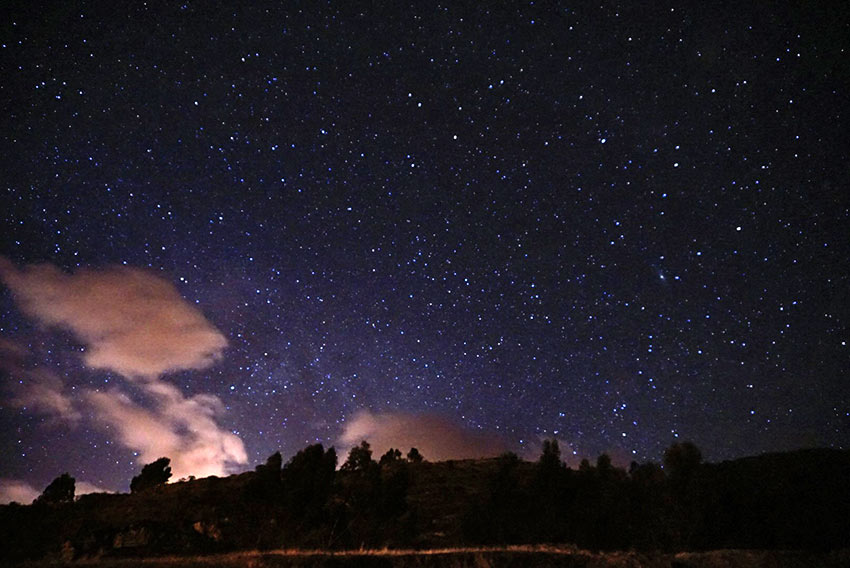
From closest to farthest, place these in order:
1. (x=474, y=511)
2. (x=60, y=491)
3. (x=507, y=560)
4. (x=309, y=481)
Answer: (x=507, y=560) < (x=474, y=511) < (x=309, y=481) < (x=60, y=491)

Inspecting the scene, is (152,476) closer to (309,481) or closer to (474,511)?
(309,481)

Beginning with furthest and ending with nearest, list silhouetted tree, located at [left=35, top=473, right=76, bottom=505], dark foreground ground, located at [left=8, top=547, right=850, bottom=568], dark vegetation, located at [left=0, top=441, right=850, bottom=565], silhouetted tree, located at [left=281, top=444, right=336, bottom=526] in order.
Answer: silhouetted tree, located at [left=35, top=473, right=76, bottom=505], silhouetted tree, located at [left=281, top=444, right=336, bottom=526], dark vegetation, located at [left=0, top=441, right=850, bottom=565], dark foreground ground, located at [left=8, top=547, right=850, bottom=568]

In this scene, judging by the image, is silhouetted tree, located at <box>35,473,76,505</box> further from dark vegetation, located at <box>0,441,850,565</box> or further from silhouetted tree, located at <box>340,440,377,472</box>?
silhouetted tree, located at <box>340,440,377,472</box>

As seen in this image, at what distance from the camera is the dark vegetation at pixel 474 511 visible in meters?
28.4

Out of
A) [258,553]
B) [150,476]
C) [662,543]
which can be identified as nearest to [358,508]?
[662,543]

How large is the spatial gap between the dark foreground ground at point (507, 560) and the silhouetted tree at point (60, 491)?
190 feet

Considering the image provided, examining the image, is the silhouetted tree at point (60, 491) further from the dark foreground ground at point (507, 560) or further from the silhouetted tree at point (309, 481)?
the dark foreground ground at point (507, 560)

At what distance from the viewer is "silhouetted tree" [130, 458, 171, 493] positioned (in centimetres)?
6125

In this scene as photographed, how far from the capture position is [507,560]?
42.9 feet

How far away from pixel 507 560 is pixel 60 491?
6826 cm

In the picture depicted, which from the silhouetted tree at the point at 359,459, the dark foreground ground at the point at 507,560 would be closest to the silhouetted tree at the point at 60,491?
the silhouetted tree at the point at 359,459

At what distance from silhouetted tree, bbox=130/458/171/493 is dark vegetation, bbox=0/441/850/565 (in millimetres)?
8511

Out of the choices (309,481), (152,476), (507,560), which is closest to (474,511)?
(309,481)

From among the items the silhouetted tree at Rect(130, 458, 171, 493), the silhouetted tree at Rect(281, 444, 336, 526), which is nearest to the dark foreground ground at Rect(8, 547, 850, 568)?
the silhouetted tree at Rect(281, 444, 336, 526)
